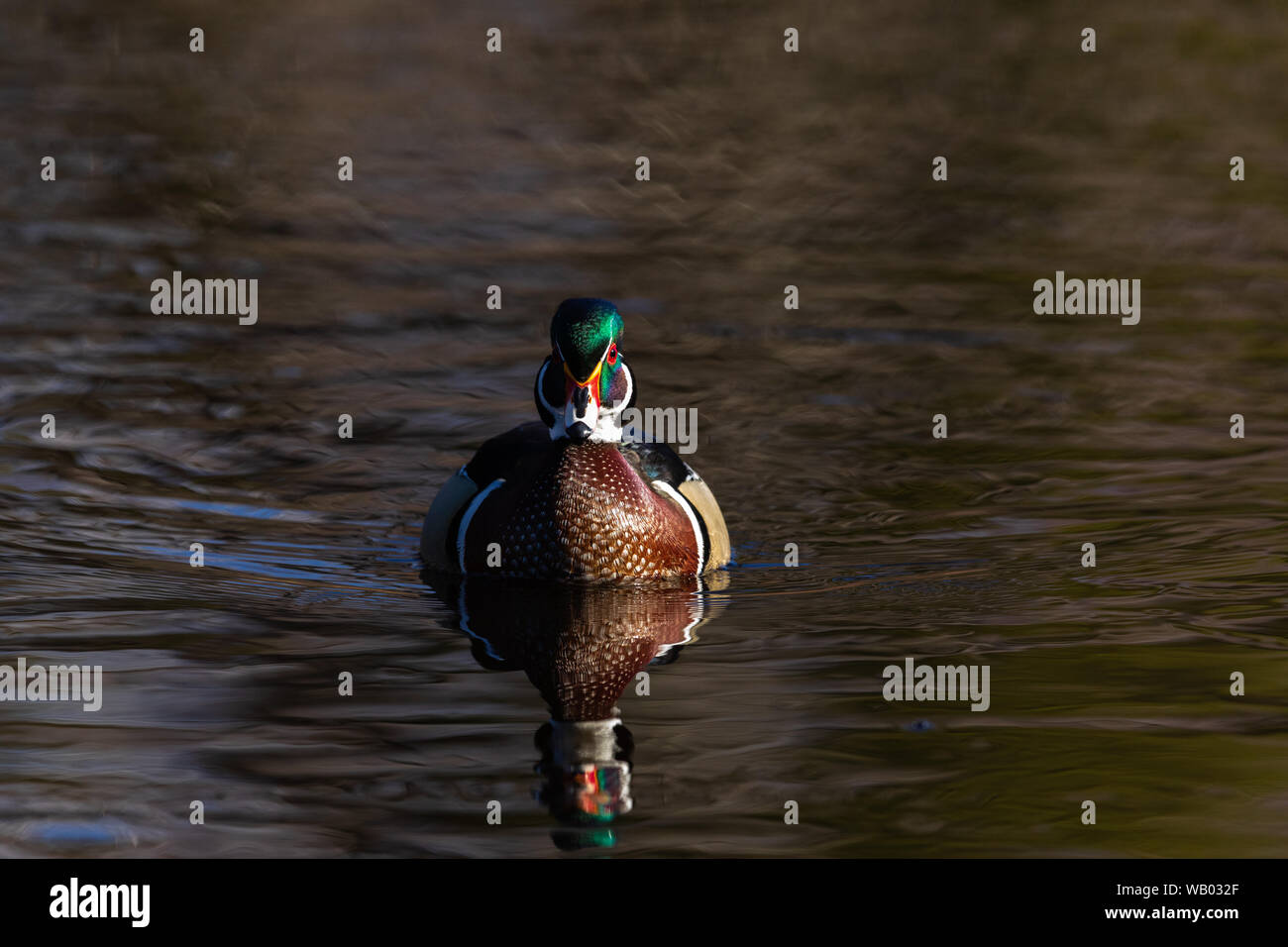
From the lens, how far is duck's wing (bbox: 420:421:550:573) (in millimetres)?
10102

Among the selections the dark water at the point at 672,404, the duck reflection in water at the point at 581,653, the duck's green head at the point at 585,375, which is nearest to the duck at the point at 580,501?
the duck's green head at the point at 585,375

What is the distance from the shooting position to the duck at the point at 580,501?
933cm

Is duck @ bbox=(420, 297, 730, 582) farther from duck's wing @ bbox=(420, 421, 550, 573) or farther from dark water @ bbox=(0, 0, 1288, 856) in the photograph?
dark water @ bbox=(0, 0, 1288, 856)

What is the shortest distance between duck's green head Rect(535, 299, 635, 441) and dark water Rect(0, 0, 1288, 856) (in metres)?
0.85

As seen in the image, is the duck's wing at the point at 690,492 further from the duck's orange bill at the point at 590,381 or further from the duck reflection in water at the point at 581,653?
the duck's orange bill at the point at 590,381

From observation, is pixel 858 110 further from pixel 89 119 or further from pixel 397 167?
pixel 89 119

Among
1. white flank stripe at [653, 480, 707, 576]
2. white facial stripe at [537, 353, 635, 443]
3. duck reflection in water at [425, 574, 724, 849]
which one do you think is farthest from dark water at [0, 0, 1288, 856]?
white facial stripe at [537, 353, 635, 443]

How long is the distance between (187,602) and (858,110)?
13.1 metres

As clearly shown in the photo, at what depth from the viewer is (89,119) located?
19812 millimetres

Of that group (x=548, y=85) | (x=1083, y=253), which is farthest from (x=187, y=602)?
(x=548, y=85)

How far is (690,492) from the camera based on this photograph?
10320 millimetres

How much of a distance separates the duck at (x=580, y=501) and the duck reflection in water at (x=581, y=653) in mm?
109

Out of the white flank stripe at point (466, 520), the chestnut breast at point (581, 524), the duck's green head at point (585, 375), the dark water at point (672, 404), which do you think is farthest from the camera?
the white flank stripe at point (466, 520)

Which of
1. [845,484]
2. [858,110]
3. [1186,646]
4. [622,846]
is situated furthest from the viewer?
[858,110]
